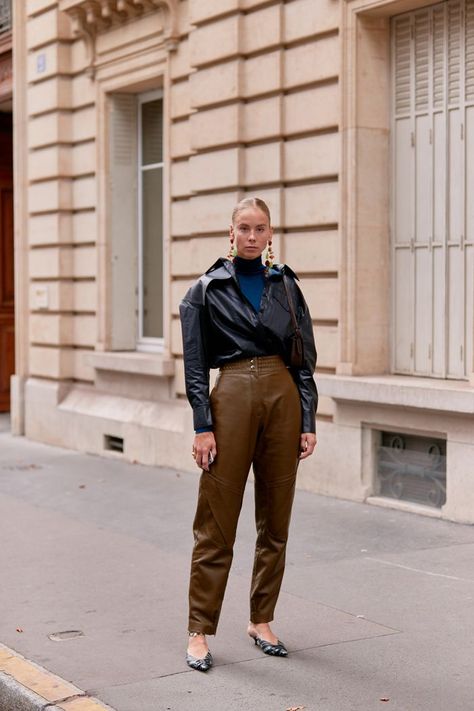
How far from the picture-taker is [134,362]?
1277 cm

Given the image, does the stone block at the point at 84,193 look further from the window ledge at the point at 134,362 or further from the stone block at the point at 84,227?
the window ledge at the point at 134,362

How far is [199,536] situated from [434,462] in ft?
12.9

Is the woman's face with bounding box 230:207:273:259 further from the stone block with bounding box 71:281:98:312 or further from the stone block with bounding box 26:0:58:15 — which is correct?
the stone block with bounding box 26:0:58:15

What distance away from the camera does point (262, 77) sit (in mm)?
10797

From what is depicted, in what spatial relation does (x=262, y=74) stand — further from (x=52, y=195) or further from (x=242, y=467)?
(x=242, y=467)

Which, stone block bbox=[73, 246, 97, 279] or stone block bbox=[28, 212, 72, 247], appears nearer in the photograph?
stone block bbox=[73, 246, 97, 279]

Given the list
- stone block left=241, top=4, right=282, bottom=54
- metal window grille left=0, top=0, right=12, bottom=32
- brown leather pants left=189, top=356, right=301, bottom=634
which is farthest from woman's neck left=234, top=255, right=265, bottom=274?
metal window grille left=0, top=0, right=12, bottom=32

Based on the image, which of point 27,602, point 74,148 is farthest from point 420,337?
point 74,148

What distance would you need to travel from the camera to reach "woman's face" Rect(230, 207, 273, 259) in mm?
5561

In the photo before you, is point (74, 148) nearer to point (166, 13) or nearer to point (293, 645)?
point (166, 13)

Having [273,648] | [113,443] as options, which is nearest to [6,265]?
[113,443]

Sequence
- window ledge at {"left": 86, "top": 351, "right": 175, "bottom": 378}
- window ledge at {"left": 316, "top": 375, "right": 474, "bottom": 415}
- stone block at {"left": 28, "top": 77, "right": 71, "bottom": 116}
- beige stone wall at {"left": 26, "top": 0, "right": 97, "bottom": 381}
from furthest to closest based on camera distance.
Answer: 1. stone block at {"left": 28, "top": 77, "right": 71, "bottom": 116}
2. beige stone wall at {"left": 26, "top": 0, "right": 97, "bottom": 381}
3. window ledge at {"left": 86, "top": 351, "right": 175, "bottom": 378}
4. window ledge at {"left": 316, "top": 375, "right": 474, "bottom": 415}

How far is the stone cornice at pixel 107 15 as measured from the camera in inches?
480

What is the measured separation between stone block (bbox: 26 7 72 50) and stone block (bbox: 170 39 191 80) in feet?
8.17
